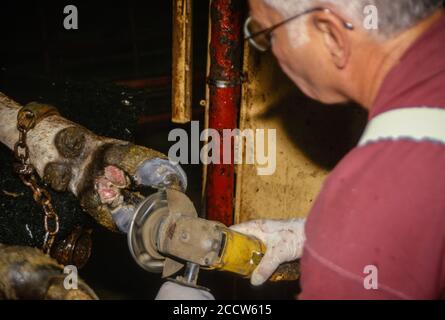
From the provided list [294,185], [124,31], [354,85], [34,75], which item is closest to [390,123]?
[354,85]

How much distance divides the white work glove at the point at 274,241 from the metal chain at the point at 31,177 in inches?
33.5

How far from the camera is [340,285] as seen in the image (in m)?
1.05

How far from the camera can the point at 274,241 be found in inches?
77.3

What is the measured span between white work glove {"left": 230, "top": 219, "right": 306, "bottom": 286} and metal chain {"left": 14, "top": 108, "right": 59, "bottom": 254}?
85 cm

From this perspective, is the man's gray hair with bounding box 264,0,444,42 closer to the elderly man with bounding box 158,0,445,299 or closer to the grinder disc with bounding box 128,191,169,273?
the elderly man with bounding box 158,0,445,299

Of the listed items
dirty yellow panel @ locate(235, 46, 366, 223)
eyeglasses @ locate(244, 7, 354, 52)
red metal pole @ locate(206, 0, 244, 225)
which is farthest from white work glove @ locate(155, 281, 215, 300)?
dirty yellow panel @ locate(235, 46, 366, 223)

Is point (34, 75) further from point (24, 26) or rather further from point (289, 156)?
point (24, 26)

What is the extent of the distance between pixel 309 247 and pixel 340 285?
0.39 feet

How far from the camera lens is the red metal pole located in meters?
2.44

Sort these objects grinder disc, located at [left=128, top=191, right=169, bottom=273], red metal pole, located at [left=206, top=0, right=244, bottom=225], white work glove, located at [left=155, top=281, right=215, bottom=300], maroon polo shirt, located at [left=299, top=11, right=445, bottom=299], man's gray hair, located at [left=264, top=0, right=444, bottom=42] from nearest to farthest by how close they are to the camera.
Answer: maroon polo shirt, located at [left=299, top=11, right=445, bottom=299] → man's gray hair, located at [left=264, top=0, right=444, bottom=42] → white work glove, located at [left=155, top=281, right=215, bottom=300] → grinder disc, located at [left=128, top=191, right=169, bottom=273] → red metal pole, located at [left=206, top=0, right=244, bottom=225]

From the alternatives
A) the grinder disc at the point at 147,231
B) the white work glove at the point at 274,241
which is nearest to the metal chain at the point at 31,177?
the grinder disc at the point at 147,231

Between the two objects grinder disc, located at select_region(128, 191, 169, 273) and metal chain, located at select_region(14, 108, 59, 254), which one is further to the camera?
metal chain, located at select_region(14, 108, 59, 254)

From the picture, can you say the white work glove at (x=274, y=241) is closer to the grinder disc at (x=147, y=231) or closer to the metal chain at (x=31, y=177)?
the grinder disc at (x=147, y=231)

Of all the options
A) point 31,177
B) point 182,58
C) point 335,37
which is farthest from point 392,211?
point 182,58
